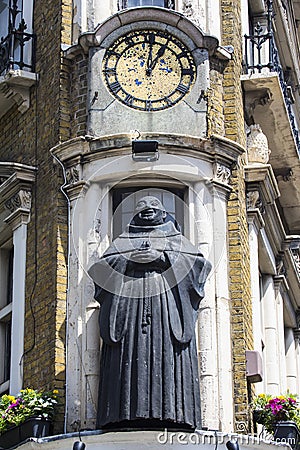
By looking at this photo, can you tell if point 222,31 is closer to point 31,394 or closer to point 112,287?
point 112,287

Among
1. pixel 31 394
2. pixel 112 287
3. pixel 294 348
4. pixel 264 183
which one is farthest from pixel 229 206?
pixel 294 348

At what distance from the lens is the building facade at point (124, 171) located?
16.1 metres

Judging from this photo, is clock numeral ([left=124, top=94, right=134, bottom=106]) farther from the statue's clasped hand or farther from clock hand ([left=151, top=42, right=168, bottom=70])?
the statue's clasped hand

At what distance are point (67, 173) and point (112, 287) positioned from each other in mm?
1898

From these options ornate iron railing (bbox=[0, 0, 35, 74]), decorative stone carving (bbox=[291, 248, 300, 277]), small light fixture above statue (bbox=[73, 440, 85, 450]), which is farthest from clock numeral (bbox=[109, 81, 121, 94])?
decorative stone carving (bbox=[291, 248, 300, 277])

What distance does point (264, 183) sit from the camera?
17672mm

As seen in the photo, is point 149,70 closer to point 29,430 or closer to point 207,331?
point 207,331

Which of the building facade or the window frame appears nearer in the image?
the building facade

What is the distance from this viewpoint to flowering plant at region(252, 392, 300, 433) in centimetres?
1603

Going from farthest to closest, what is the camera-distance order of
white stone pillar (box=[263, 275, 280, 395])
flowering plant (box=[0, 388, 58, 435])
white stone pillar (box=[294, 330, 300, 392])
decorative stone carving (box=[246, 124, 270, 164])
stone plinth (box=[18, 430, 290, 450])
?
1. white stone pillar (box=[294, 330, 300, 392])
2. white stone pillar (box=[263, 275, 280, 395])
3. decorative stone carving (box=[246, 124, 270, 164])
4. flowering plant (box=[0, 388, 58, 435])
5. stone plinth (box=[18, 430, 290, 450])

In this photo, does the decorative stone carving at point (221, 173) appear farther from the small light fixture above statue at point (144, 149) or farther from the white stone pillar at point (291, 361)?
the white stone pillar at point (291, 361)

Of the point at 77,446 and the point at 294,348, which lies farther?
the point at 294,348

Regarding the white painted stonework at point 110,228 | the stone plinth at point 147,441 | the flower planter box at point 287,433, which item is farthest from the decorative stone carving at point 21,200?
the flower planter box at point 287,433

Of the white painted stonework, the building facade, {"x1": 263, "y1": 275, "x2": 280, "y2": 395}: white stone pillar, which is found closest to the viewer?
the white painted stonework
